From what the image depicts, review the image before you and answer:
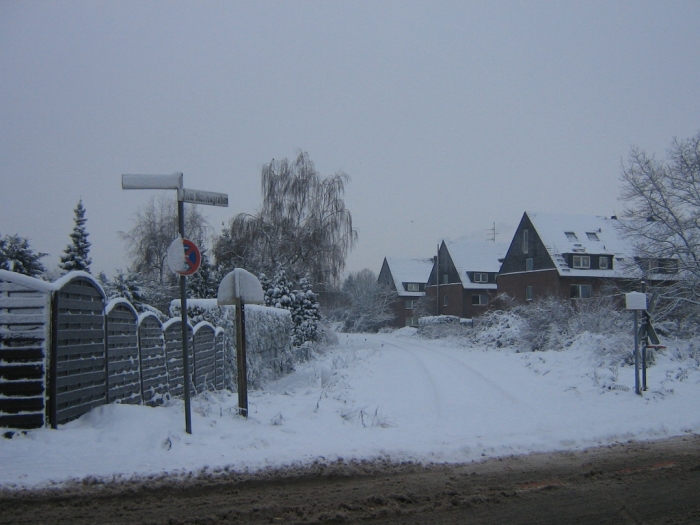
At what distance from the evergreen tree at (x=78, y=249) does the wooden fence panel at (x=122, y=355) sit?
2070cm

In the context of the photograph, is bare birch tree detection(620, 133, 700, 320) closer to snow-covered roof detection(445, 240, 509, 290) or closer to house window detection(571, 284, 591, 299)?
house window detection(571, 284, 591, 299)

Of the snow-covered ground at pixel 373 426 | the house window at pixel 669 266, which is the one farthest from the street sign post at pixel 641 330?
the house window at pixel 669 266

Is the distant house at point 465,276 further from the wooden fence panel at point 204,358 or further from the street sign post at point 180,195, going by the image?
the street sign post at point 180,195

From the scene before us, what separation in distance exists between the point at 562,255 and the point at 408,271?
27.0 meters

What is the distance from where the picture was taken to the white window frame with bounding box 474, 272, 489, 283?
53.4 m

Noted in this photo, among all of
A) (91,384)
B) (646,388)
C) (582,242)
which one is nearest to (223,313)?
(91,384)

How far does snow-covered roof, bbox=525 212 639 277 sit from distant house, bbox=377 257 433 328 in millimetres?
19417

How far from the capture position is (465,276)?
174 ft

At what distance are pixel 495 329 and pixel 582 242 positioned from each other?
61.1ft

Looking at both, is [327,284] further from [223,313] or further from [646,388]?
[646,388]

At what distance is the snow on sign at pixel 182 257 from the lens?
6828mm

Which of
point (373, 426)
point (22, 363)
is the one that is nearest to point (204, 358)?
point (373, 426)

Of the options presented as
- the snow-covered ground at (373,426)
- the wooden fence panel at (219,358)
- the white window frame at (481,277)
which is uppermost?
the white window frame at (481,277)

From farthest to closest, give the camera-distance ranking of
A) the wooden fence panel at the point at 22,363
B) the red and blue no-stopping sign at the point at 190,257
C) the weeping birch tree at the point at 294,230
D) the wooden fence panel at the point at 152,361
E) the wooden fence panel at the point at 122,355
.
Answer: the weeping birch tree at the point at 294,230 → the wooden fence panel at the point at 152,361 → the wooden fence panel at the point at 122,355 → the red and blue no-stopping sign at the point at 190,257 → the wooden fence panel at the point at 22,363
